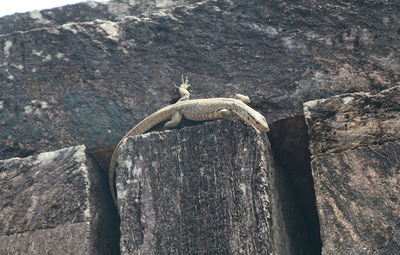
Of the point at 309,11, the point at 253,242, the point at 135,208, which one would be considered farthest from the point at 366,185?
the point at 309,11

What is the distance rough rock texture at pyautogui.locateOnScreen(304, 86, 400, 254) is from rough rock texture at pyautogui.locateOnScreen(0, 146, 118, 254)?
6.98 ft

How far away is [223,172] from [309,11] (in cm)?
233

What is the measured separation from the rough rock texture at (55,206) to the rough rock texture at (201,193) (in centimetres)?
48

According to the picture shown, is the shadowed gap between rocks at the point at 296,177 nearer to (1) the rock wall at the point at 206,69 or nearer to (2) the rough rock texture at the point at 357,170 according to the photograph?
(1) the rock wall at the point at 206,69

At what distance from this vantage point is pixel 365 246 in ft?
12.3

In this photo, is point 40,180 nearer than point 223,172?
No

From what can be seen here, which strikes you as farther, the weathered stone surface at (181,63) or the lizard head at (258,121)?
the weathered stone surface at (181,63)

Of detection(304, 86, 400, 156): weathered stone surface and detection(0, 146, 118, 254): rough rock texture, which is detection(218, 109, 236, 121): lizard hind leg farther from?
detection(0, 146, 118, 254): rough rock texture

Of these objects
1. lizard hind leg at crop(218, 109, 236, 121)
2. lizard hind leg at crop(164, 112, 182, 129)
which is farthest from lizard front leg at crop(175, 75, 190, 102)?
lizard hind leg at crop(218, 109, 236, 121)

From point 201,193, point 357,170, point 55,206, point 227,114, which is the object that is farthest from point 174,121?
point 357,170

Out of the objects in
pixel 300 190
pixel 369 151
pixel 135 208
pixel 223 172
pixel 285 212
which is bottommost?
pixel 300 190

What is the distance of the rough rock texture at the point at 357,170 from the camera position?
3791 millimetres

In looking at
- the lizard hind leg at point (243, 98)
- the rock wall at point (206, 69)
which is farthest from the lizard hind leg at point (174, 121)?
the lizard hind leg at point (243, 98)

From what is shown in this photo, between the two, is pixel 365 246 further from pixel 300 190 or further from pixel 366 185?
pixel 300 190
